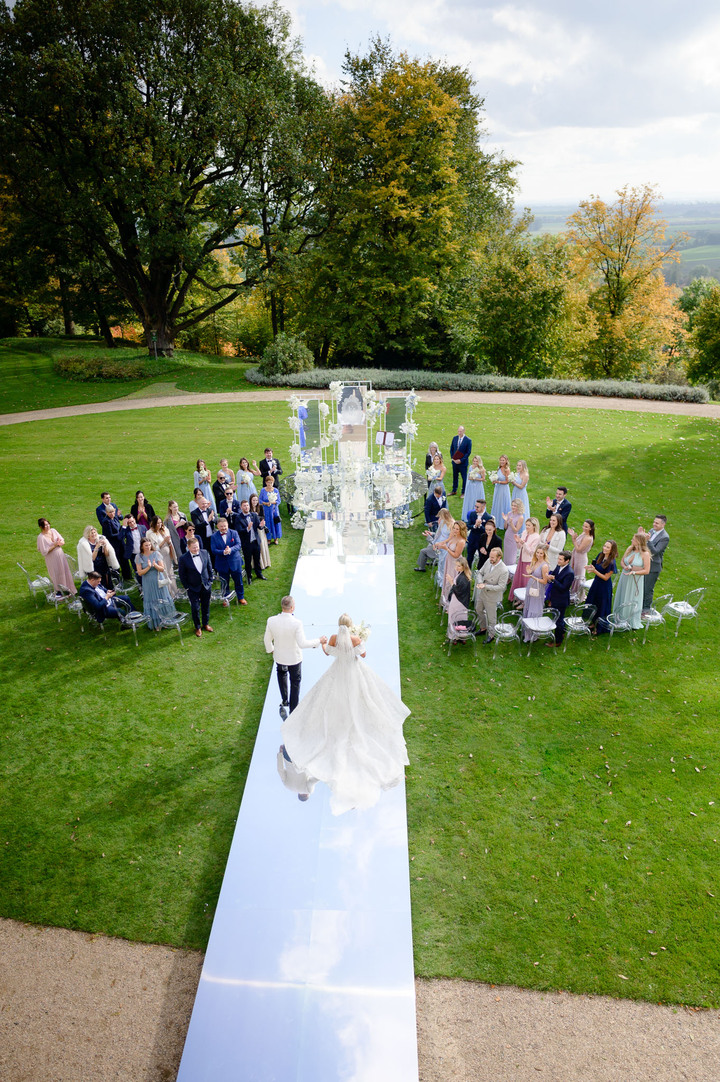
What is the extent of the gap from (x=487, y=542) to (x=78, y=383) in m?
28.7

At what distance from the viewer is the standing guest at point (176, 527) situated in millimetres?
12273

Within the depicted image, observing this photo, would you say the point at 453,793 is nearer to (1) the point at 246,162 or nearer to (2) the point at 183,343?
(1) the point at 246,162

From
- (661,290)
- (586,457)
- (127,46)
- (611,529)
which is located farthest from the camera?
(661,290)

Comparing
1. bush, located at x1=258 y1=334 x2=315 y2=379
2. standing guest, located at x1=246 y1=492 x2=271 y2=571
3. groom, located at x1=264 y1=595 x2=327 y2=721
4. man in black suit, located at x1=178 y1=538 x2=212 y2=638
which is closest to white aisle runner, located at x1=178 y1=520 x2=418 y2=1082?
groom, located at x1=264 y1=595 x2=327 y2=721

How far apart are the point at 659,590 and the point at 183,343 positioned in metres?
46.5

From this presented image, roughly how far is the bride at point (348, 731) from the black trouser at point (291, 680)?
811 millimetres

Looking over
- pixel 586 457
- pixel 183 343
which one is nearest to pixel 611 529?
pixel 586 457

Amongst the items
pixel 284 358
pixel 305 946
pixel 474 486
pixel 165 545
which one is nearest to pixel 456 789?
pixel 305 946

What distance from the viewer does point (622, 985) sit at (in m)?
6.29

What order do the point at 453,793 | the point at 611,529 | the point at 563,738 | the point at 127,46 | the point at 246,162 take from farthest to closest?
the point at 246,162
the point at 127,46
the point at 611,529
the point at 563,738
the point at 453,793

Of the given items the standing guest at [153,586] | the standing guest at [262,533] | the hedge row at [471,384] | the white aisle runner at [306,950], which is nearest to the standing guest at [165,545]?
the standing guest at [153,586]

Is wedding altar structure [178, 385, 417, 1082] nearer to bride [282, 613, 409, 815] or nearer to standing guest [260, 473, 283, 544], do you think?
bride [282, 613, 409, 815]

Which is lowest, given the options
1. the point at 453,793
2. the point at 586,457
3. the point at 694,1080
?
the point at 694,1080

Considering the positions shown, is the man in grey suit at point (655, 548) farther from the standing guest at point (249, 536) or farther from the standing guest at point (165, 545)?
the standing guest at point (165, 545)
